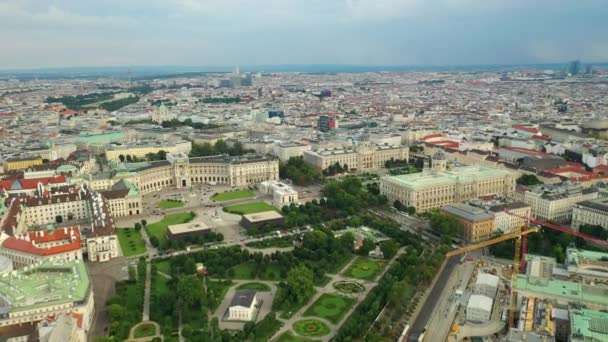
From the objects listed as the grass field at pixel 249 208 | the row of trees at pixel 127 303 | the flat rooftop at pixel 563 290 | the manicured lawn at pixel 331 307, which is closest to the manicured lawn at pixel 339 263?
the manicured lawn at pixel 331 307

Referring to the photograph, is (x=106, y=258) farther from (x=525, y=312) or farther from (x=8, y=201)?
(x=525, y=312)

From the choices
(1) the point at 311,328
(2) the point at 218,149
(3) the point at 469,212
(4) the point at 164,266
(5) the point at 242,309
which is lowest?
(1) the point at 311,328

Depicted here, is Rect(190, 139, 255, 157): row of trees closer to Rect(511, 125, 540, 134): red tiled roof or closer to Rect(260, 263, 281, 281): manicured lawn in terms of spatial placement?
Rect(260, 263, 281, 281): manicured lawn

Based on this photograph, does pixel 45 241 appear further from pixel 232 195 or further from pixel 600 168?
pixel 600 168

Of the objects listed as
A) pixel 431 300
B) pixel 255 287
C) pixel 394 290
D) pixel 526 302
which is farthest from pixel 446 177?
pixel 255 287

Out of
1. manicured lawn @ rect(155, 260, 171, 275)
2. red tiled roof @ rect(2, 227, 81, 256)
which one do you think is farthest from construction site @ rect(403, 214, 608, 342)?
red tiled roof @ rect(2, 227, 81, 256)

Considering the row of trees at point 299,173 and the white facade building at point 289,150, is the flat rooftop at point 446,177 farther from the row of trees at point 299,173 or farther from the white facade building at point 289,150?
the white facade building at point 289,150
